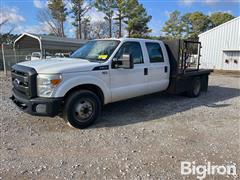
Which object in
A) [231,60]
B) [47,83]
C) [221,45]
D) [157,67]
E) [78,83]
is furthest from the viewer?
[221,45]

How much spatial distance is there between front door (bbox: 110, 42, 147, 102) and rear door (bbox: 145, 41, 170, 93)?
295 mm

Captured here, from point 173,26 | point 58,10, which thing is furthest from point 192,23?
point 58,10

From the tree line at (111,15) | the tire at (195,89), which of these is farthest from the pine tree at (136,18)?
the tire at (195,89)

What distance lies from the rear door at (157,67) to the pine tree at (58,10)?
104ft

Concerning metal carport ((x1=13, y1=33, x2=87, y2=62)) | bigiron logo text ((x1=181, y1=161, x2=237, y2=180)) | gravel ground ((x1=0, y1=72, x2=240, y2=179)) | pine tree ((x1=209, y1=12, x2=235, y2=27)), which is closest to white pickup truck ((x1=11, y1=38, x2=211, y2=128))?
gravel ground ((x1=0, y1=72, x2=240, y2=179))

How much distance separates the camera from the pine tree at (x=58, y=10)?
109 feet

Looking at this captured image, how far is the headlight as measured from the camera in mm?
3885

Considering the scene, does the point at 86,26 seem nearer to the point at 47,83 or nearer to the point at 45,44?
the point at 45,44

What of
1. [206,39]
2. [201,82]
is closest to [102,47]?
[201,82]

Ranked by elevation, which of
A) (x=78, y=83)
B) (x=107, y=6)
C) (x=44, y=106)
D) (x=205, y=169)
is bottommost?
(x=205, y=169)

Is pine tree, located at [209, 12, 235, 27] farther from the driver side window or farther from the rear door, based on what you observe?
the driver side window

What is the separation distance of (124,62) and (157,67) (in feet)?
5.21

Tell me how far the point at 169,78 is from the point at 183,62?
832mm

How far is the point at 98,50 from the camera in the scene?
16.8ft
